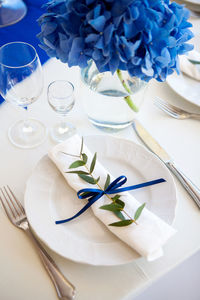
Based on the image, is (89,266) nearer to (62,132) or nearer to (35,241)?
(35,241)

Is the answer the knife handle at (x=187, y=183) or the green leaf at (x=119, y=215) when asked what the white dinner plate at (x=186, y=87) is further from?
the green leaf at (x=119, y=215)

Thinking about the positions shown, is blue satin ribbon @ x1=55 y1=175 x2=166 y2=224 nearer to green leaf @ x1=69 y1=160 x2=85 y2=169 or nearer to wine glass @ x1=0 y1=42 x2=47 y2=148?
green leaf @ x1=69 y1=160 x2=85 y2=169

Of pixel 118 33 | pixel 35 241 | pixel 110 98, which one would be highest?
pixel 118 33

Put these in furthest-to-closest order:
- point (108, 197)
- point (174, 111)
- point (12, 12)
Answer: point (12, 12)
point (174, 111)
point (108, 197)

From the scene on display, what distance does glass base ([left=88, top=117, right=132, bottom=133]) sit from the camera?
896mm

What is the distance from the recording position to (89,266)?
654 millimetres

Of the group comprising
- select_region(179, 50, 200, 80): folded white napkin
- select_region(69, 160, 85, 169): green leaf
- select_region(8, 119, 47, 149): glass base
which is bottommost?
select_region(8, 119, 47, 149): glass base

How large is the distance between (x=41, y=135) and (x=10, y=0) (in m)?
0.74

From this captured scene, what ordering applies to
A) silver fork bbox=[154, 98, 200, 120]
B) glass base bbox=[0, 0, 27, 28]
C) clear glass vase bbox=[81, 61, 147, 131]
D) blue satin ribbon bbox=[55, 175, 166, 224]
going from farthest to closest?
glass base bbox=[0, 0, 27, 28] < silver fork bbox=[154, 98, 200, 120] < clear glass vase bbox=[81, 61, 147, 131] < blue satin ribbon bbox=[55, 175, 166, 224]

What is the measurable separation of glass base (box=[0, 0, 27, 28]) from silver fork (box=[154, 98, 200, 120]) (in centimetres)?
65

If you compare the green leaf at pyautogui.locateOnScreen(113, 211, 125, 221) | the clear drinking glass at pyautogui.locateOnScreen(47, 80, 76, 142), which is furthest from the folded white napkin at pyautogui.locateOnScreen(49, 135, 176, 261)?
the clear drinking glass at pyautogui.locateOnScreen(47, 80, 76, 142)

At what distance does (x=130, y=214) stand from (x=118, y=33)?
1.20 ft

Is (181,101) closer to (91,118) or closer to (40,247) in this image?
(91,118)

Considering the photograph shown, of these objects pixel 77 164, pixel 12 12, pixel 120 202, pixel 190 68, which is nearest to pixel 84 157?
pixel 77 164
